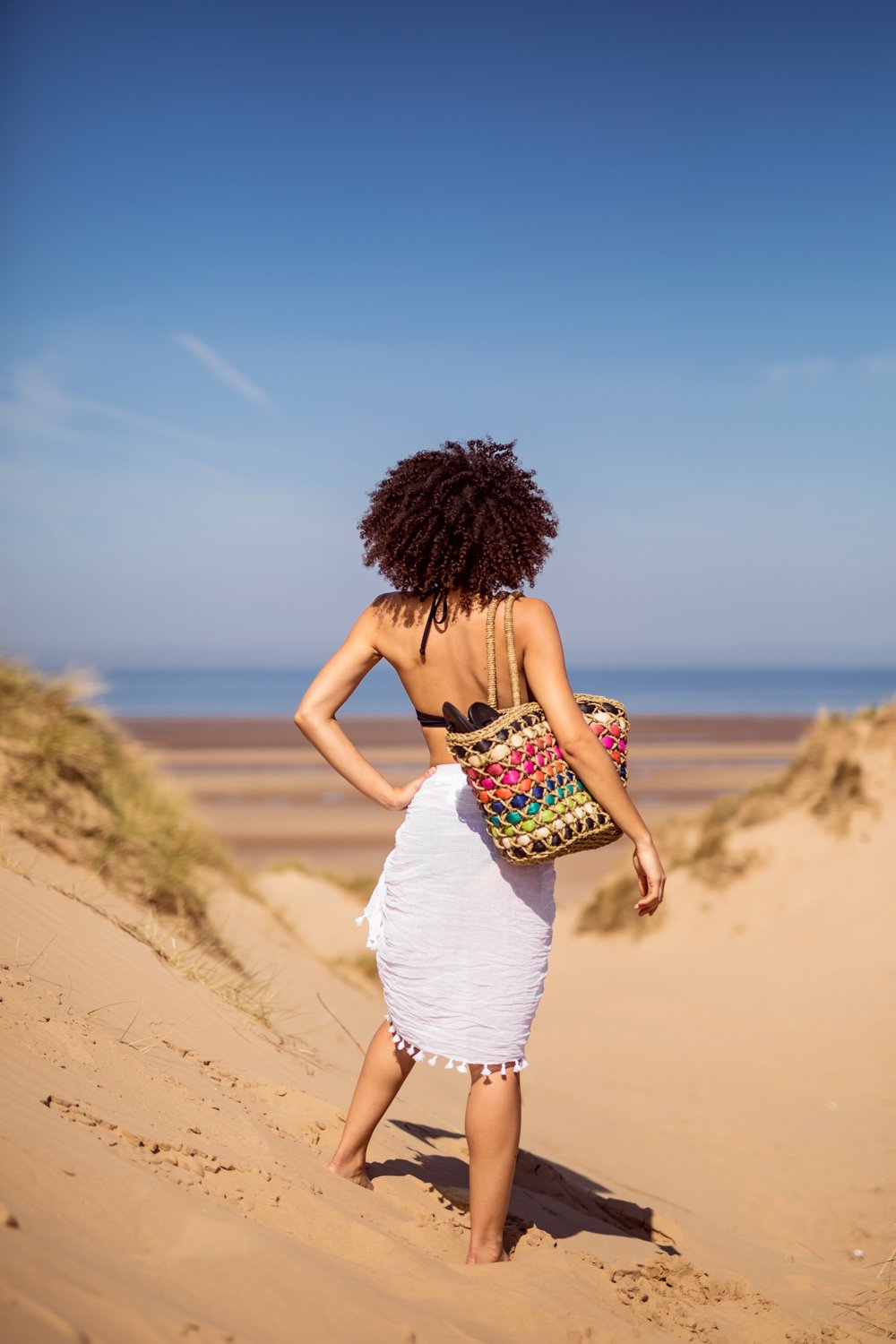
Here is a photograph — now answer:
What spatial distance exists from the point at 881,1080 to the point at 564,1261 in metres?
4.98

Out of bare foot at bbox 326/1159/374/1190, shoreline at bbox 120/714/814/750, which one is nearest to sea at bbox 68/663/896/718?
shoreline at bbox 120/714/814/750

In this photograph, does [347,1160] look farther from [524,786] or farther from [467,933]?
[524,786]

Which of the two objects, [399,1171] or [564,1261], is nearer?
[564,1261]

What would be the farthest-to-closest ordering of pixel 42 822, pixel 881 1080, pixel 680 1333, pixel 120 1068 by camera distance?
pixel 881 1080, pixel 42 822, pixel 120 1068, pixel 680 1333

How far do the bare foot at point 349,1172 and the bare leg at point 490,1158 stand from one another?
51 cm

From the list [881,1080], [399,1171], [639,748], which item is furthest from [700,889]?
[639,748]

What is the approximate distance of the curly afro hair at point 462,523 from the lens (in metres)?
3.07

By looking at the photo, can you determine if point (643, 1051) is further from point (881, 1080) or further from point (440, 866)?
point (440, 866)

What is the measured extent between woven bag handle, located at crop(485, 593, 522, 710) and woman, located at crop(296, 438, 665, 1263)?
21 mm

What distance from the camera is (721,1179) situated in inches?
231

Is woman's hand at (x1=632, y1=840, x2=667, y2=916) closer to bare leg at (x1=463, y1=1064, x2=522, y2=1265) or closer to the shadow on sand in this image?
bare leg at (x1=463, y1=1064, x2=522, y2=1265)

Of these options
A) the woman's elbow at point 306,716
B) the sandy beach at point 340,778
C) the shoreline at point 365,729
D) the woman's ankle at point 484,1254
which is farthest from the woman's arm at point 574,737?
the shoreline at point 365,729

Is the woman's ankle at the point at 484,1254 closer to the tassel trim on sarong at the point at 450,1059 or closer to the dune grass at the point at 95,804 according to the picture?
the tassel trim on sarong at the point at 450,1059

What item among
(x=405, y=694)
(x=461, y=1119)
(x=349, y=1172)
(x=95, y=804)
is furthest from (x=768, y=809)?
(x=405, y=694)
